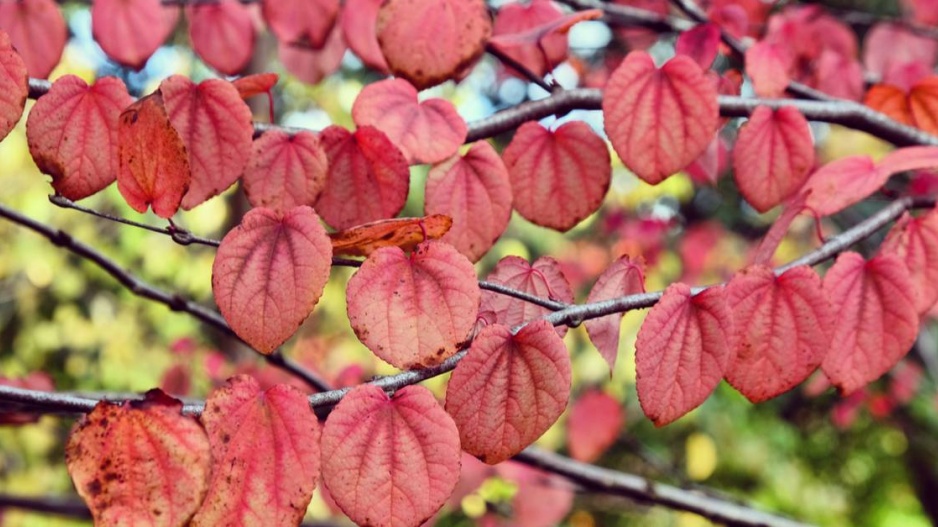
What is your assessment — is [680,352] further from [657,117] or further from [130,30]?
[130,30]

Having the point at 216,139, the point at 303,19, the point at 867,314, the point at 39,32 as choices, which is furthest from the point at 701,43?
the point at 39,32

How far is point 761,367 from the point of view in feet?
2.14

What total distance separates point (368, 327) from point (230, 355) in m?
2.78

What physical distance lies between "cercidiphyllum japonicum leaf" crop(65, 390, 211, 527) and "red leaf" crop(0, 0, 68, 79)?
0.67m

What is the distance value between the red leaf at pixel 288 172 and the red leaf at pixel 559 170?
214mm

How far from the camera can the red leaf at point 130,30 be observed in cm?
103

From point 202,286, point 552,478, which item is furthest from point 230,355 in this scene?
point 552,478

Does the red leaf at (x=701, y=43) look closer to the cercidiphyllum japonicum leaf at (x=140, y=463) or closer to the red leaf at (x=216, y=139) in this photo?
the red leaf at (x=216, y=139)

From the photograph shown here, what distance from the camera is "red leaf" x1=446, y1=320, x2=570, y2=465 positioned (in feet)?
1.84

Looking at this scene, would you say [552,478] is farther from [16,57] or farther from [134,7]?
[16,57]

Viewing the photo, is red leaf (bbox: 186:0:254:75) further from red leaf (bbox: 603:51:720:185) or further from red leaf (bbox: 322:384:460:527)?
red leaf (bbox: 322:384:460:527)

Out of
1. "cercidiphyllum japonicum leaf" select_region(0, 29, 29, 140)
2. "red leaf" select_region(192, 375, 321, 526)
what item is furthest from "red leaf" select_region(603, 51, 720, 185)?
"cercidiphyllum japonicum leaf" select_region(0, 29, 29, 140)

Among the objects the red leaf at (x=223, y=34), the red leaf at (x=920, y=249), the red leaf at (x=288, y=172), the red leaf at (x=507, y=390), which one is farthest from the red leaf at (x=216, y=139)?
the red leaf at (x=920, y=249)

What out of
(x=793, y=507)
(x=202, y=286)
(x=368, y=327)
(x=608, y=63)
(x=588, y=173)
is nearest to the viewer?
(x=368, y=327)
